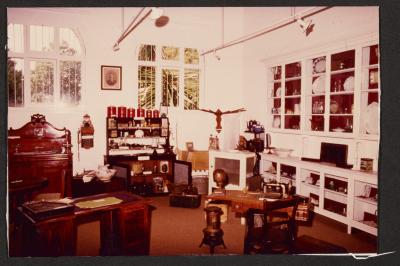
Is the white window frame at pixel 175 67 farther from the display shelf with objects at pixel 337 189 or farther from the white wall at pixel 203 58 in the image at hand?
the display shelf with objects at pixel 337 189

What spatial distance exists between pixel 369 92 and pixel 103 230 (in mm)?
4415

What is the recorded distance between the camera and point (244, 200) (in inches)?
Answer: 183

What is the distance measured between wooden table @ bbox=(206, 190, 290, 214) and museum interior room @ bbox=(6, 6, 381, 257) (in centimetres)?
2

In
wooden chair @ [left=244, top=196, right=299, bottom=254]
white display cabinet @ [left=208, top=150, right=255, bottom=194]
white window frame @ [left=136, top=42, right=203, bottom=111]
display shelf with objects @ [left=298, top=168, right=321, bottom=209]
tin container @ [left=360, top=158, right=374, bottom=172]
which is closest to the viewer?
wooden chair @ [left=244, top=196, right=299, bottom=254]

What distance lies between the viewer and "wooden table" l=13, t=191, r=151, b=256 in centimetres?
326

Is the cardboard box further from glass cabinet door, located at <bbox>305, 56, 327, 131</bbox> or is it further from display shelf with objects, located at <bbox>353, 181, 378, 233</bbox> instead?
display shelf with objects, located at <bbox>353, 181, 378, 233</bbox>

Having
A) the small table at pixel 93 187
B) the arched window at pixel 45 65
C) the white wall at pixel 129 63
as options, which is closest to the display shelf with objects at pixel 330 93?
the white wall at pixel 129 63

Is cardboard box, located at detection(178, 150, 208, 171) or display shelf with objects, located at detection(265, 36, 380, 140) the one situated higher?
display shelf with objects, located at detection(265, 36, 380, 140)

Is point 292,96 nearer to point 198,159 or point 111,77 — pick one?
point 198,159

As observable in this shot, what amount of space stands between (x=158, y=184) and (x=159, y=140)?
1.10 meters

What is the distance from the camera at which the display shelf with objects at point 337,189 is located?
16.6 feet

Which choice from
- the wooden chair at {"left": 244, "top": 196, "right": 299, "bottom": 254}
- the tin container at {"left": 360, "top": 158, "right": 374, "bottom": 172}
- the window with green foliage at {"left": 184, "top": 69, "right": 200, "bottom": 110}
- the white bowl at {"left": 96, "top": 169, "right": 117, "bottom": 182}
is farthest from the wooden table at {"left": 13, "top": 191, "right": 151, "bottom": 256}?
the window with green foliage at {"left": 184, "top": 69, "right": 200, "bottom": 110}

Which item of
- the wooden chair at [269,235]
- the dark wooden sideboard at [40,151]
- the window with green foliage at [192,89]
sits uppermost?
the window with green foliage at [192,89]

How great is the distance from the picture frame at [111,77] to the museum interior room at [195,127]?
22 millimetres
